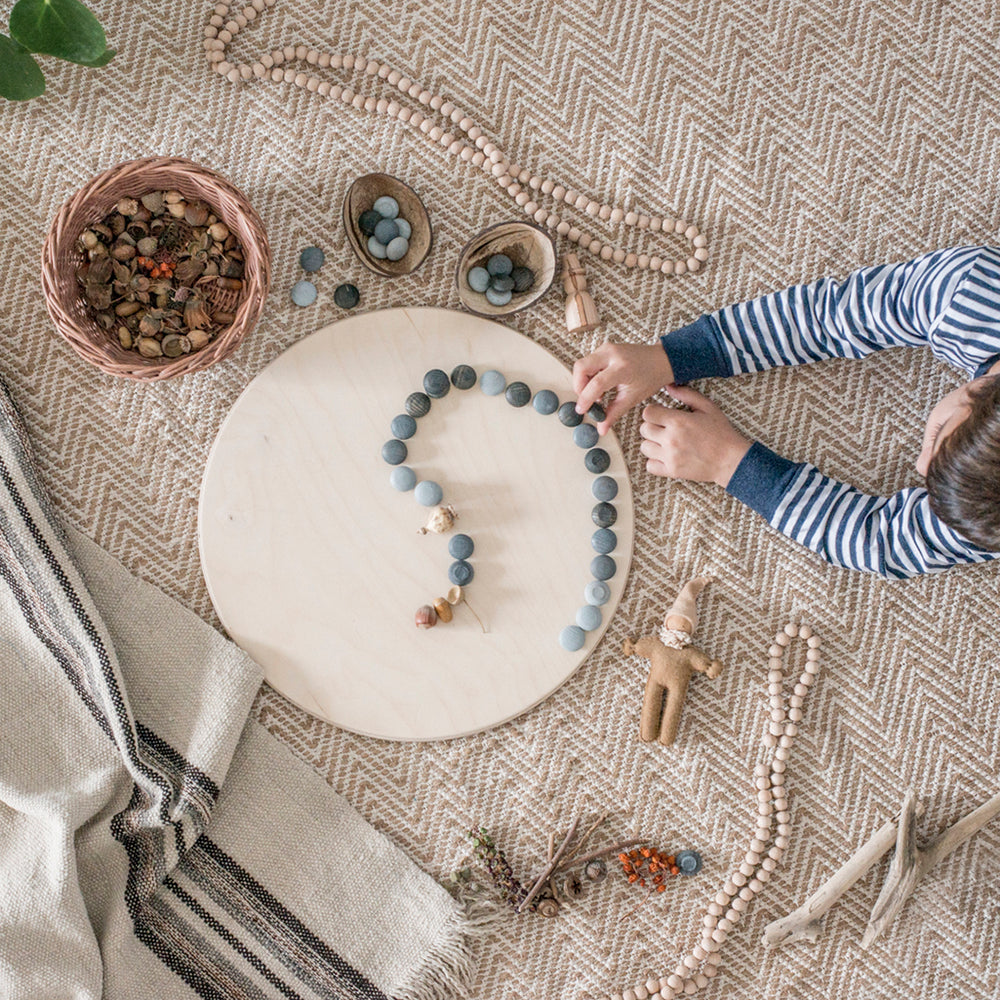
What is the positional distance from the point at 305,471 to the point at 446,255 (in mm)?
279

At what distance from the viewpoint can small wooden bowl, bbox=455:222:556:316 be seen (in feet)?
3.10

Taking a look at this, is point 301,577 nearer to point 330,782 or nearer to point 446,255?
point 330,782

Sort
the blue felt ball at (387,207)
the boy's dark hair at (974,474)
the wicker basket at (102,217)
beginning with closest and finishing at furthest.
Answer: the boy's dark hair at (974,474)
the wicker basket at (102,217)
the blue felt ball at (387,207)

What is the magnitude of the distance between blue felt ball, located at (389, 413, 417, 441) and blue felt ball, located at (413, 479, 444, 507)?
2.1 inches

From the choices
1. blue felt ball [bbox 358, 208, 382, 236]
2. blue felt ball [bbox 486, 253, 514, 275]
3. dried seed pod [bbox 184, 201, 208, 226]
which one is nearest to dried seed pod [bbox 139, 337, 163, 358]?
dried seed pod [bbox 184, 201, 208, 226]

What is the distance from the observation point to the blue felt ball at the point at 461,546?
96 centimetres

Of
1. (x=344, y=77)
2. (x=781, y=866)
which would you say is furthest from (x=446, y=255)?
(x=781, y=866)

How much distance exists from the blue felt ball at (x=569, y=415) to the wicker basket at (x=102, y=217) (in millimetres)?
322

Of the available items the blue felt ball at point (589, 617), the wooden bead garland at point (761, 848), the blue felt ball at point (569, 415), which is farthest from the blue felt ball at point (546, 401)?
the wooden bead garland at point (761, 848)

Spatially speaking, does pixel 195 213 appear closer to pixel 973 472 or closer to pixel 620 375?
pixel 620 375

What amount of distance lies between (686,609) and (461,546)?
0.24 metres

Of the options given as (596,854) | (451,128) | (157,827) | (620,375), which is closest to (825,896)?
(596,854)

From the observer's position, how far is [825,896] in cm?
97

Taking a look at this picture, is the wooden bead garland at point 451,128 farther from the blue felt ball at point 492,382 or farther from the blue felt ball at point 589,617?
the blue felt ball at point 589,617
